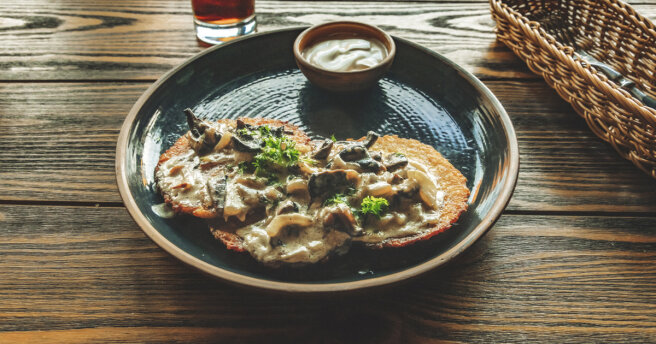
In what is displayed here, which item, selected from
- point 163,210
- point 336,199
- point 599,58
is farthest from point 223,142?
point 599,58

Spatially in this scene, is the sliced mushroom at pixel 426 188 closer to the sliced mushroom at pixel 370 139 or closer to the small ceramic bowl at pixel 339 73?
the sliced mushroom at pixel 370 139

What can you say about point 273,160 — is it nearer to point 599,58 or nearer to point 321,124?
point 321,124

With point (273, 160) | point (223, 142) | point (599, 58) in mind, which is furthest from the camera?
point (599, 58)

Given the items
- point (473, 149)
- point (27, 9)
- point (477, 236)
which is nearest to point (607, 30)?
point (473, 149)

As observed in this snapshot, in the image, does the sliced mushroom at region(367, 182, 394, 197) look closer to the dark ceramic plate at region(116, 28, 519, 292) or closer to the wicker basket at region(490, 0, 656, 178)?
the dark ceramic plate at region(116, 28, 519, 292)

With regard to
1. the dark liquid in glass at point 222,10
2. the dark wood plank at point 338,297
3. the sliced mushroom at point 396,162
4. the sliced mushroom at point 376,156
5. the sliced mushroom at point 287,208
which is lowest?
the dark wood plank at point 338,297

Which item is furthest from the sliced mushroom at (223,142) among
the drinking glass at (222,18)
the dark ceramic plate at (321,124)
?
the drinking glass at (222,18)
